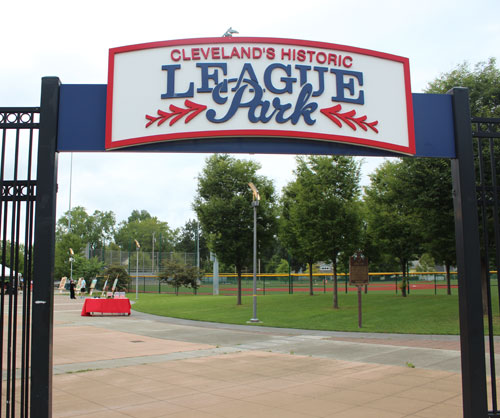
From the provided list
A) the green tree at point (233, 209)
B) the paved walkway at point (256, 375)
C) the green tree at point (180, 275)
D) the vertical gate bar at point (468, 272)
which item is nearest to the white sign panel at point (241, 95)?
the vertical gate bar at point (468, 272)

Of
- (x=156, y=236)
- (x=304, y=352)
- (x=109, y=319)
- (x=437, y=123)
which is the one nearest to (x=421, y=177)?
(x=304, y=352)

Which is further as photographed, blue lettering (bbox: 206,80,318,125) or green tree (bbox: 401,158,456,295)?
green tree (bbox: 401,158,456,295)

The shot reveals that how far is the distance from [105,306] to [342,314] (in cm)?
1242

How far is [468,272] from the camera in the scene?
17.8ft

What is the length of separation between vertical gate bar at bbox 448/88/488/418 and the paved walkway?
1.39 metres

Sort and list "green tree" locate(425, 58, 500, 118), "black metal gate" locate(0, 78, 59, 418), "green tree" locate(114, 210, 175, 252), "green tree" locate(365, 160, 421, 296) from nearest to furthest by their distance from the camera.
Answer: "black metal gate" locate(0, 78, 59, 418) < "green tree" locate(425, 58, 500, 118) < "green tree" locate(365, 160, 421, 296) < "green tree" locate(114, 210, 175, 252)

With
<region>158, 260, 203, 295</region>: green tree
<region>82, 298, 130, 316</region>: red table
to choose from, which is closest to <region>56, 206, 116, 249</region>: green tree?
<region>158, 260, 203, 295</region>: green tree

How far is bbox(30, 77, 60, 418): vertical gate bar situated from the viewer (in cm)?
479

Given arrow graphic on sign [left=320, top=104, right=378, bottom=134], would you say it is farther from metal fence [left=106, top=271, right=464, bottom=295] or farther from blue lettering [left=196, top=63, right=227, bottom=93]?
metal fence [left=106, top=271, right=464, bottom=295]

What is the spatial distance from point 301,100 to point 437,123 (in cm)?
180

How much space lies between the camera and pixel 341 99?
225 inches

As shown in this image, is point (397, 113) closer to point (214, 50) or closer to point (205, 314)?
point (214, 50)

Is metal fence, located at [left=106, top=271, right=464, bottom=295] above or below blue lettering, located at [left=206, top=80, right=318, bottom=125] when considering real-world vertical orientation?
below

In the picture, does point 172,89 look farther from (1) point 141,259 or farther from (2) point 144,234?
(2) point 144,234
